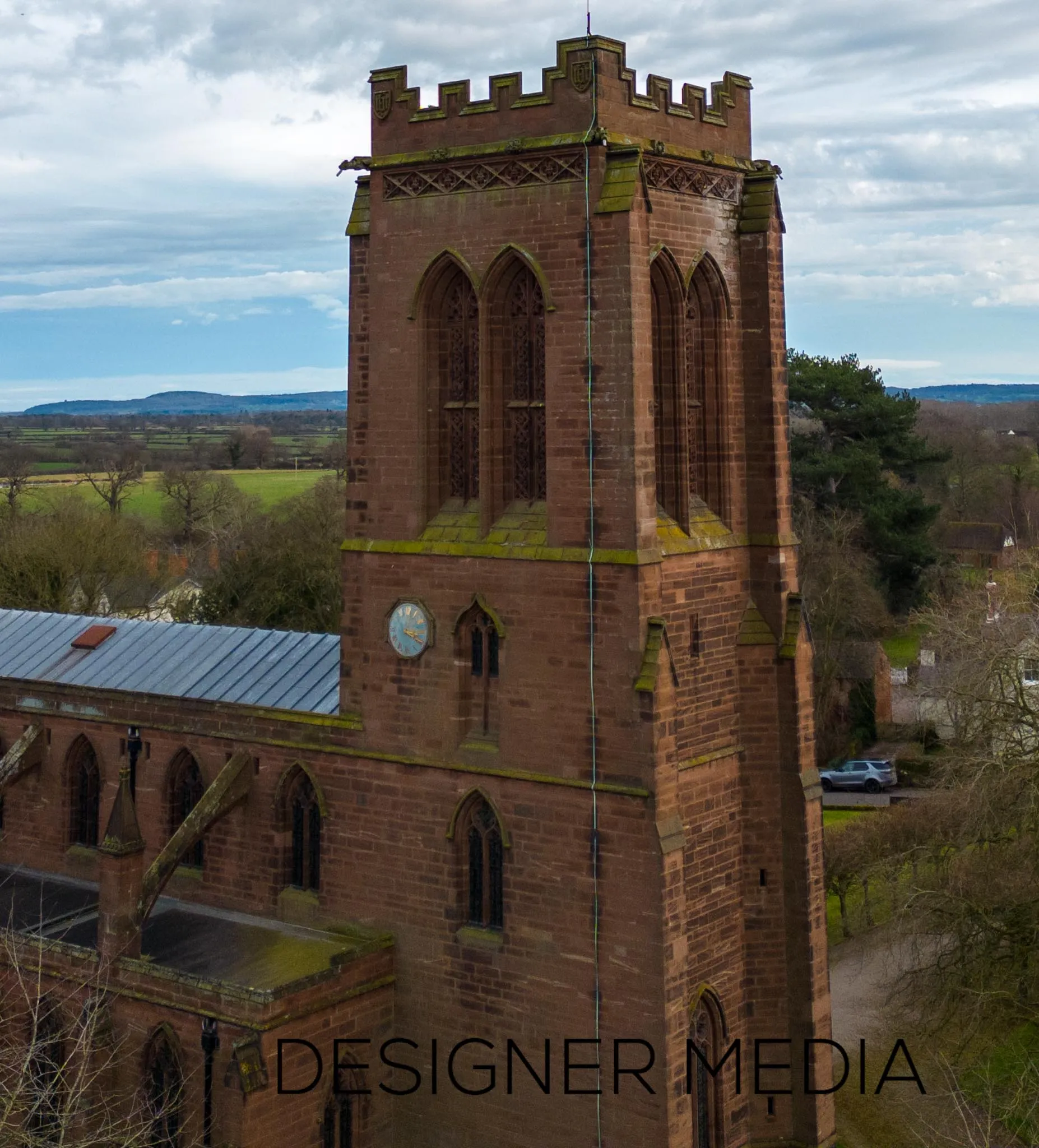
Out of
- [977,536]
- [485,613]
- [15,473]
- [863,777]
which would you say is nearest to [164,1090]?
[485,613]

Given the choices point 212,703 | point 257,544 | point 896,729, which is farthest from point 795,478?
point 212,703

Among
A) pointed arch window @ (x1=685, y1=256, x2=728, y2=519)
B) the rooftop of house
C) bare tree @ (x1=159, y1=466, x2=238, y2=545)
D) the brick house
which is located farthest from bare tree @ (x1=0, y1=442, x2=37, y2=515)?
pointed arch window @ (x1=685, y1=256, x2=728, y2=519)

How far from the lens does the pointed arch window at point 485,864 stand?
20344 mm

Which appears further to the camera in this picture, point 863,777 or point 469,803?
point 863,777

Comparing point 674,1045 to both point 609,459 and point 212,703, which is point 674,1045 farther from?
point 212,703

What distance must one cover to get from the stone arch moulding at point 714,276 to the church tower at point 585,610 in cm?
4

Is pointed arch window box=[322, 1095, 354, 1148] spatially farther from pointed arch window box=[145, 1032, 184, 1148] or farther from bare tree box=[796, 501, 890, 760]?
bare tree box=[796, 501, 890, 760]

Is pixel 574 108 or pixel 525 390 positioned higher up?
pixel 574 108

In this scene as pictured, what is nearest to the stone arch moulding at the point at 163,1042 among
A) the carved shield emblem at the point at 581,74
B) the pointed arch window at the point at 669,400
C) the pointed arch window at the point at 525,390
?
the pointed arch window at the point at 525,390

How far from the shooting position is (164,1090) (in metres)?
20.4

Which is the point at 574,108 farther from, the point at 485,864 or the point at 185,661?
the point at 185,661

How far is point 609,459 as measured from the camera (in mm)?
18984

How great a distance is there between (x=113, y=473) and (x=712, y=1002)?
65.8m

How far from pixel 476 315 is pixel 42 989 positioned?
1232 cm
